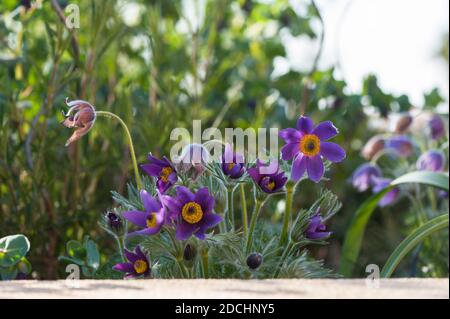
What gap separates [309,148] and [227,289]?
9.1 inches

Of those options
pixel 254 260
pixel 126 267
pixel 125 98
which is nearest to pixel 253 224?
pixel 254 260

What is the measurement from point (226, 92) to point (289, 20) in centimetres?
32

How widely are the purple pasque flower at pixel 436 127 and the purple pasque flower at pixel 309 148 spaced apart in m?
0.80

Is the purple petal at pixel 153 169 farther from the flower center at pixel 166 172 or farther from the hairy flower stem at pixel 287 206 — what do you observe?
the hairy flower stem at pixel 287 206

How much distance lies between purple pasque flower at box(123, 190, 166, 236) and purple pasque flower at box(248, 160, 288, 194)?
108mm

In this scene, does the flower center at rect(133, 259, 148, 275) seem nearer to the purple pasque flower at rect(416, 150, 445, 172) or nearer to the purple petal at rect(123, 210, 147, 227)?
the purple petal at rect(123, 210, 147, 227)

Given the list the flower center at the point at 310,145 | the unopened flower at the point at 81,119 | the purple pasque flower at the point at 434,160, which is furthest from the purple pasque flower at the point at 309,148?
the purple pasque flower at the point at 434,160

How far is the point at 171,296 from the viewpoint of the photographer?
2.21 ft

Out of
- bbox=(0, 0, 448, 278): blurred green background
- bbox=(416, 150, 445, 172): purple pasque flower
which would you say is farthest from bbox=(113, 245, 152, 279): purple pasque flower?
bbox=(416, 150, 445, 172): purple pasque flower

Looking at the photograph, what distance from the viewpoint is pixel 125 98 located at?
1.41 metres

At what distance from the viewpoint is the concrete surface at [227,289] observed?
0.68 m

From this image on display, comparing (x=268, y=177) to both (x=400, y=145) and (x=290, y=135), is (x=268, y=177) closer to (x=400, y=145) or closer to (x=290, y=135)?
(x=290, y=135)
